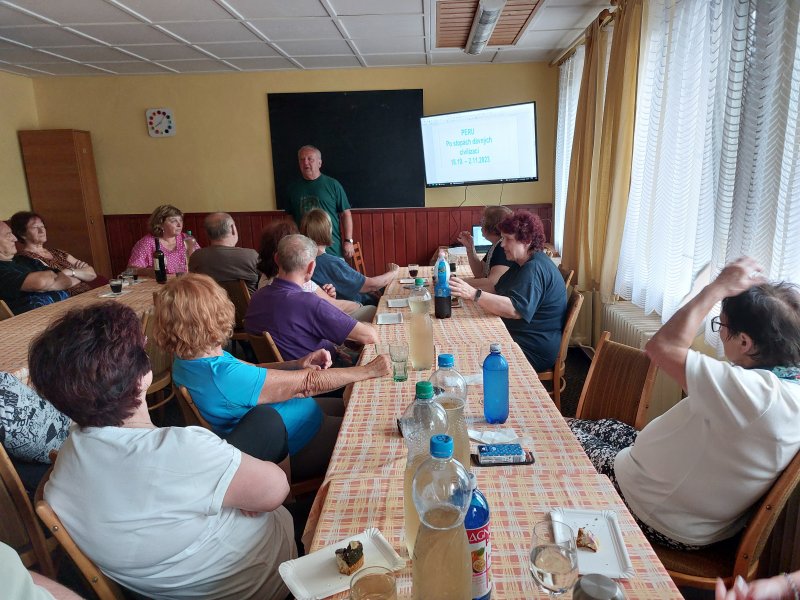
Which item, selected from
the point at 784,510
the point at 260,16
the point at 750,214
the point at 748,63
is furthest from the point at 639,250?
the point at 260,16

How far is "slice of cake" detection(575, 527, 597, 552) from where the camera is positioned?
1048mm

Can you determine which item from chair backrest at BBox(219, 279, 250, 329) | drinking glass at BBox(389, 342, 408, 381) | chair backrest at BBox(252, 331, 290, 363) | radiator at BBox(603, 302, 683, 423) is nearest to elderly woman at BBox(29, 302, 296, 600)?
drinking glass at BBox(389, 342, 408, 381)

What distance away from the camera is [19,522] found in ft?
5.36

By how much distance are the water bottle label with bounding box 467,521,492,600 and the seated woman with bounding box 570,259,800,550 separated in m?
0.73

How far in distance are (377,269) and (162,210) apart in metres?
2.54

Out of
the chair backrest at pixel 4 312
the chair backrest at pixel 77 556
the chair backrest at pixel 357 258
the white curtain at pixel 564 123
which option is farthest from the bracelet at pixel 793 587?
the chair backrest at pixel 357 258

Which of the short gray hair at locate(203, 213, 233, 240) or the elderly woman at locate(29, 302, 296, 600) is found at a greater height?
the short gray hair at locate(203, 213, 233, 240)

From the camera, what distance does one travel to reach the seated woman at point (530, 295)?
2807 mm

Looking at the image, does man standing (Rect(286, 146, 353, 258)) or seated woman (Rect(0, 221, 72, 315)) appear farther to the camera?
man standing (Rect(286, 146, 353, 258))

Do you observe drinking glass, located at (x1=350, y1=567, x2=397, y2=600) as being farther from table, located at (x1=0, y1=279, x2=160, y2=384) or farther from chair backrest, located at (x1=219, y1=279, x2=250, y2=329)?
chair backrest, located at (x1=219, y1=279, x2=250, y2=329)

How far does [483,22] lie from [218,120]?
3.37 m

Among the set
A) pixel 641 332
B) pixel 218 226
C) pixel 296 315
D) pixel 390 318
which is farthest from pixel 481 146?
pixel 296 315

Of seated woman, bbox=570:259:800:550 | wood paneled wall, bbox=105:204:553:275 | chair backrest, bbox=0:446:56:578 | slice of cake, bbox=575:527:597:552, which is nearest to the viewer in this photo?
slice of cake, bbox=575:527:597:552

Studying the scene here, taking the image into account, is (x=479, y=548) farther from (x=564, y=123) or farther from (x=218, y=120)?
(x=218, y=120)
